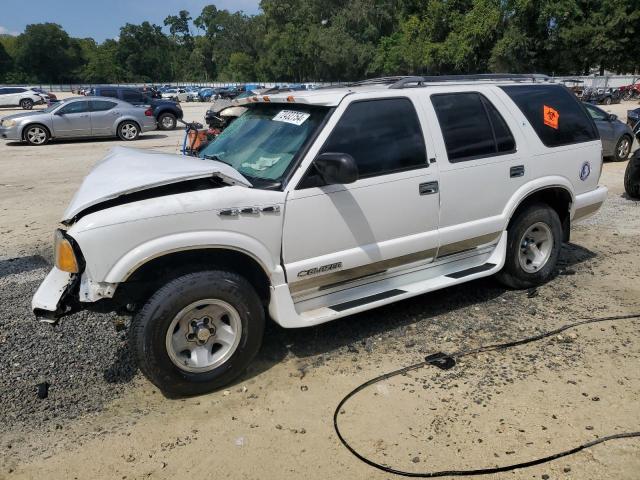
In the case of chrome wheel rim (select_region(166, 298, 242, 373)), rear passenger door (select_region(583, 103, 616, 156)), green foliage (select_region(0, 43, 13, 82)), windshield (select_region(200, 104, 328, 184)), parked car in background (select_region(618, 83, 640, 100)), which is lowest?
chrome wheel rim (select_region(166, 298, 242, 373))

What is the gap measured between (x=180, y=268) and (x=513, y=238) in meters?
2.95

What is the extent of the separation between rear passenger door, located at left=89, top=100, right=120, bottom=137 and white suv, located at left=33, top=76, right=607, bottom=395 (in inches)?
573

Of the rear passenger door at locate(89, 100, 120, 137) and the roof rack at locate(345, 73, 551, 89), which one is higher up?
the roof rack at locate(345, 73, 551, 89)

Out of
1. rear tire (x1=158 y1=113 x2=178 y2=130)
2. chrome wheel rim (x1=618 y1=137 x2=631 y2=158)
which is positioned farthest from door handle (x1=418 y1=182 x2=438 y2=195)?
rear tire (x1=158 y1=113 x2=178 y2=130)

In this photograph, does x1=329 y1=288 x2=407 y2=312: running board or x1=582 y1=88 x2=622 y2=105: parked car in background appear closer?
x1=329 y1=288 x2=407 y2=312: running board

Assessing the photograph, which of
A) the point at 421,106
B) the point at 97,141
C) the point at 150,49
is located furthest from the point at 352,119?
the point at 150,49

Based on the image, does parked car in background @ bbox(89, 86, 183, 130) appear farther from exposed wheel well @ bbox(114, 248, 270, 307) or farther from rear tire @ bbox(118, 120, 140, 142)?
exposed wheel well @ bbox(114, 248, 270, 307)

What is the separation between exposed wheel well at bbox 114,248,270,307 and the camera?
330cm

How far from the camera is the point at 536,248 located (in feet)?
16.6

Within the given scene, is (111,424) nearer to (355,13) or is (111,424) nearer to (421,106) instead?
(421,106)

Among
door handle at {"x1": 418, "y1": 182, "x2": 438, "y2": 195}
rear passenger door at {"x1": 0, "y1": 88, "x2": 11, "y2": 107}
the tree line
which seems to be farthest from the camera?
the tree line

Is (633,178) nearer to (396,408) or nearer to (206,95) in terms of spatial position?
(396,408)

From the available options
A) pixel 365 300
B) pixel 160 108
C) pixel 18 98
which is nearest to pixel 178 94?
pixel 18 98

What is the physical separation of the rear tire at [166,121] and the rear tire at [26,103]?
1990cm
